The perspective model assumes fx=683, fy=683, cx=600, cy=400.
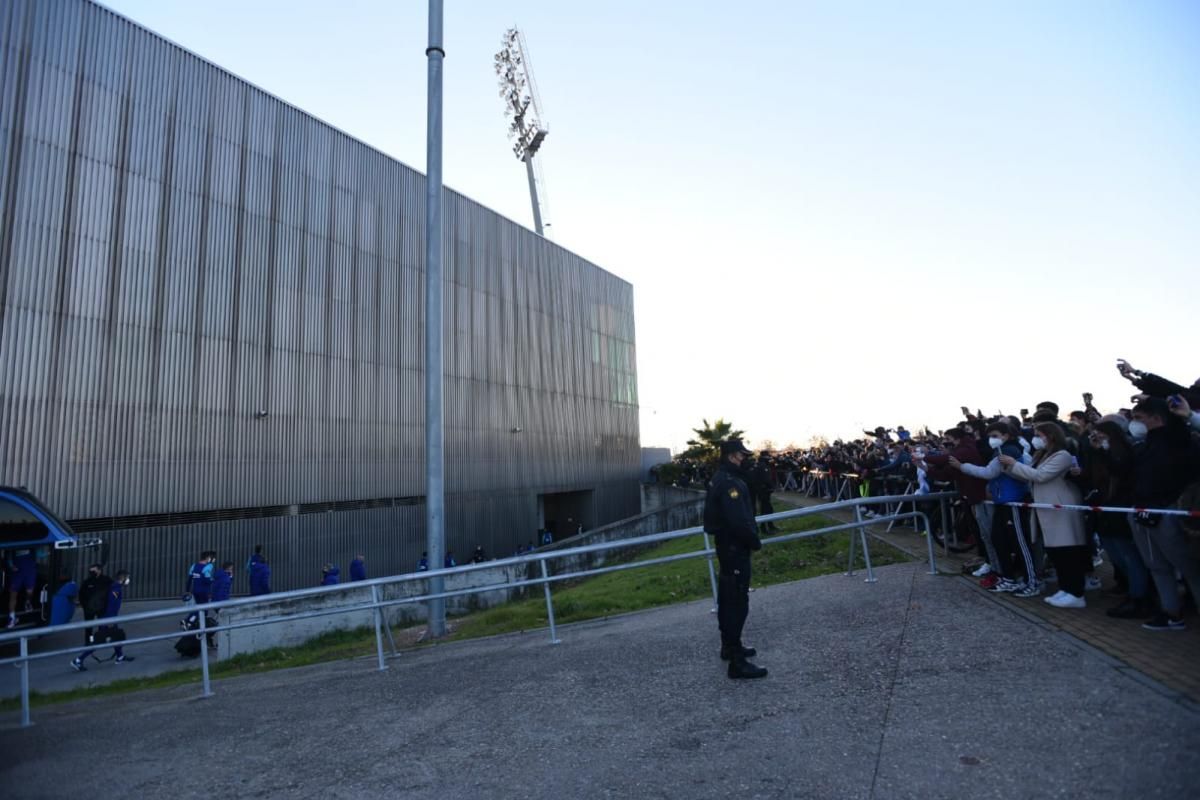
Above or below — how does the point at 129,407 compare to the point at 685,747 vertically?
above

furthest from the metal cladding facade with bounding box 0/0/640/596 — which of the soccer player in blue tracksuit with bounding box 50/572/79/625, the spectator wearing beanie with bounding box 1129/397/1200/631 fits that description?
the spectator wearing beanie with bounding box 1129/397/1200/631

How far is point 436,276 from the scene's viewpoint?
1167 cm

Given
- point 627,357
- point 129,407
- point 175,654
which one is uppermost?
point 627,357

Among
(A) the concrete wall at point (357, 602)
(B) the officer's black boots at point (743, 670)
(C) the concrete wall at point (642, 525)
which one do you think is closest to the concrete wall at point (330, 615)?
(A) the concrete wall at point (357, 602)

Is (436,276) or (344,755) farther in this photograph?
(436,276)

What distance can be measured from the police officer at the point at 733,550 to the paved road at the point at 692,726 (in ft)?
1.08

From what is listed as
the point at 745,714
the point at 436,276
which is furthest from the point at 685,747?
the point at 436,276

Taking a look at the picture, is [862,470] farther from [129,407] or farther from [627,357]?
[627,357]

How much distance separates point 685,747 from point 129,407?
62.6 ft

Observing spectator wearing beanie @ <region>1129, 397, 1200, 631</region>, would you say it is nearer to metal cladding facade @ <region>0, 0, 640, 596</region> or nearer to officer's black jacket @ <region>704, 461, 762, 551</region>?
officer's black jacket @ <region>704, 461, 762, 551</region>

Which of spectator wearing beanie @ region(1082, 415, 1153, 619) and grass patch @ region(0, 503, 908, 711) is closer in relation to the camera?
spectator wearing beanie @ region(1082, 415, 1153, 619)

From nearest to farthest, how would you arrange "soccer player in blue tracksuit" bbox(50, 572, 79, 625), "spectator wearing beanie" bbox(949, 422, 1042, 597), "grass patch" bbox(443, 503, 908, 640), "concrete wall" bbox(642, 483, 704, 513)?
"spectator wearing beanie" bbox(949, 422, 1042, 597) → "grass patch" bbox(443, 503, 908, 640) → "soccer player in blue tracksuit" bbox(50, 572, 79, 625) → "concrete wall" bbox(642, 483, 704, 513)

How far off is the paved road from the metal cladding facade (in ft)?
41.0

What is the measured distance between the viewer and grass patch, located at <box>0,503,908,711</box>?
942cm
